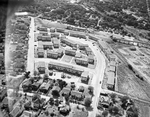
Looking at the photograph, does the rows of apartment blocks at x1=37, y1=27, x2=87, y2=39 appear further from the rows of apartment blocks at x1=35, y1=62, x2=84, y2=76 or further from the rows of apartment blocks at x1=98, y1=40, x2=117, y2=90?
the rows of apartment blocks at x1=35, y1=62, x2=84, y2=76

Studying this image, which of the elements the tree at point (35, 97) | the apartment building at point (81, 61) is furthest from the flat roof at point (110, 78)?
the tree at point (35, 97)

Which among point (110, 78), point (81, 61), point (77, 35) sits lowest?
point (110, 78)

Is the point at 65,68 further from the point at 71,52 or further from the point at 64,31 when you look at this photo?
the point at 64,31

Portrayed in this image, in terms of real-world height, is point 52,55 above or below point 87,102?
above

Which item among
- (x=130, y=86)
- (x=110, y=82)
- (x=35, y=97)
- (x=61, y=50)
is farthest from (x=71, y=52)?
(x=35, y=97)

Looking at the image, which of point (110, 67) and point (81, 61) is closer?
point (110, 67)

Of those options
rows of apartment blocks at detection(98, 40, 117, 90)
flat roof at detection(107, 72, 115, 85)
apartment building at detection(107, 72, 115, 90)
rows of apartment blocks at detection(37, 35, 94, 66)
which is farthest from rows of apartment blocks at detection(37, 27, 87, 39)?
apartment building at detection(107, 72, 115, 90)

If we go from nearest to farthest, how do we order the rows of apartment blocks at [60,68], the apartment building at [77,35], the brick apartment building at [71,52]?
the rows of apartment blocks at [60,68]
the brick apartment building at [71,52]
the apartment building at [77,35]

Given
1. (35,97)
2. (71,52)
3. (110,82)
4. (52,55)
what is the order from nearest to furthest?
(35,97), (110,82), (52,55), (71,52)

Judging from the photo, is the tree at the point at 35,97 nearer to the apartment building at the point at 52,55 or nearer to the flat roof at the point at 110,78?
the flat roof at the point at 110,78
